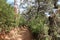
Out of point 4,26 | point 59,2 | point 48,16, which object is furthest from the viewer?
point 59,2

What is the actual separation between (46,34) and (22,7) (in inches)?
93.7

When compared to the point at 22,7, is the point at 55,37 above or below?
below

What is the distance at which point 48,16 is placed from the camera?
11.0m

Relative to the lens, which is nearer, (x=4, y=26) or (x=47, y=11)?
Answer: (x=4, y=26)

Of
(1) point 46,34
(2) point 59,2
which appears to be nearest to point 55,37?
(1) point 46,34

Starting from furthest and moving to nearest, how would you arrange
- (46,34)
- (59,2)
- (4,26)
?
1. (59,2)
2. (46,34)
3. (4,26)

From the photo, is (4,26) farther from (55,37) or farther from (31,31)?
(55,37)

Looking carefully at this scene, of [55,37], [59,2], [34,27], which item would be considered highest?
[59,2]

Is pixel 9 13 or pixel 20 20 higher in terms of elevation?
pixel 9 13

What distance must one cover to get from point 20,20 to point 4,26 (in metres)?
1.64

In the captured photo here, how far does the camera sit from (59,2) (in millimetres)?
11766

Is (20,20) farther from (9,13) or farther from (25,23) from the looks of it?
(9,13)

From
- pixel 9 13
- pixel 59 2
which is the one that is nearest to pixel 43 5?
pixel 59 2

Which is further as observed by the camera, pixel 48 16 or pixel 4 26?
pixel 48 16
